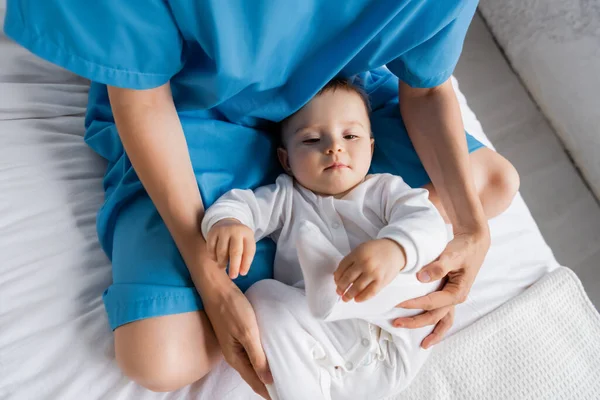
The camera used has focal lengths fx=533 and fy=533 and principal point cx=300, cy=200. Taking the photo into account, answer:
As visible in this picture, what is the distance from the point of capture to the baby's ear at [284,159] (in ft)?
2.84

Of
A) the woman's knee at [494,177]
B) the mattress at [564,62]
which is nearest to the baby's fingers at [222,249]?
the woman's knee at [494,177]

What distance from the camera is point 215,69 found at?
0.72 m

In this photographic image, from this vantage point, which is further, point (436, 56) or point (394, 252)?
point (436, 56)

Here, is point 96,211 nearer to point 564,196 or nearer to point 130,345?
point 130,345

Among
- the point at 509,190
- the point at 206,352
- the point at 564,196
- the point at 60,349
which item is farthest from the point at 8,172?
the point at 564,196

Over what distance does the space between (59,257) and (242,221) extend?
323 mm

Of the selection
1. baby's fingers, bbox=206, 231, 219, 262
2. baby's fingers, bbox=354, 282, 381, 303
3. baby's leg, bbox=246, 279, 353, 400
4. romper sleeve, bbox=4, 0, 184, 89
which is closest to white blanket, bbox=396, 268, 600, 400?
baby's leg, bbox=246, 279, 353, 400

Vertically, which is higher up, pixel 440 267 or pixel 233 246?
pixel 233 246

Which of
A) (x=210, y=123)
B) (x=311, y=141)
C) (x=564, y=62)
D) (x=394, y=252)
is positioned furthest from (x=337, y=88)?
(x=564, y=62)

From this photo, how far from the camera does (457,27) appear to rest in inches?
30.2

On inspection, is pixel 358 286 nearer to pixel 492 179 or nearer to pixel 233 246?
pixel 233 246

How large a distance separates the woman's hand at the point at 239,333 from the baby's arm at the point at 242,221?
0.07 metres

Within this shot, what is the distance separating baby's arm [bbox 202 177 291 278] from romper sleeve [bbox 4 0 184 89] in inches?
8.0

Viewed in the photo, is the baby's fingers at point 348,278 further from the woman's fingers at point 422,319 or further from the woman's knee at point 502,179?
the woman's knee at point 502,179
